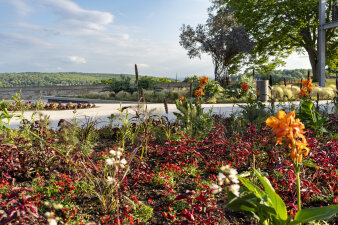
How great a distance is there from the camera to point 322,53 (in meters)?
15.5

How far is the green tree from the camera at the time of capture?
20.5 meters

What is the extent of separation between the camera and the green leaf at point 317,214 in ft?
4.50

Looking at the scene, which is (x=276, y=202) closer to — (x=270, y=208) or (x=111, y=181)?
(x=270, y=208)

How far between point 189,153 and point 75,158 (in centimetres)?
133

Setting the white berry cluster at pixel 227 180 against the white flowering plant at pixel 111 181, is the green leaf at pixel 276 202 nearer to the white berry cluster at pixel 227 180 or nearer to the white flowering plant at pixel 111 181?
the white berry cluster at pixel 227 180

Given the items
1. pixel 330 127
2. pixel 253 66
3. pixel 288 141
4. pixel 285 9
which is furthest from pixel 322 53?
pixel 288 141

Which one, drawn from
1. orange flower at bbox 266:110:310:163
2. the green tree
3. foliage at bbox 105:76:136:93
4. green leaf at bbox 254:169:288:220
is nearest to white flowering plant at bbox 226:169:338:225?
green leaf at bbox 254:169:288:220

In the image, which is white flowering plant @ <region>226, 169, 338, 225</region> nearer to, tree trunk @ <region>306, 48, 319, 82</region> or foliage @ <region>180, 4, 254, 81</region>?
foliage @ <region>180, 4, 254, 81</region>

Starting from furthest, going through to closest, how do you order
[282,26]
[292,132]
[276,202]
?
1. [282,26]
2. [276,202]
3. [292,132]

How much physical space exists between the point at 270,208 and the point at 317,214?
264 millimetres

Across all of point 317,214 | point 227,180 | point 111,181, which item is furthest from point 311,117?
point 111,181

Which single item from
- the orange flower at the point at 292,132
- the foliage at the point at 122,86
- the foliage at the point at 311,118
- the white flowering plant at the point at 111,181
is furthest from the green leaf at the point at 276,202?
the foliage at the point at 122,86

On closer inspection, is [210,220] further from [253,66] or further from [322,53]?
[253,66]

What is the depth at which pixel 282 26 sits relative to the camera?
849 inches
